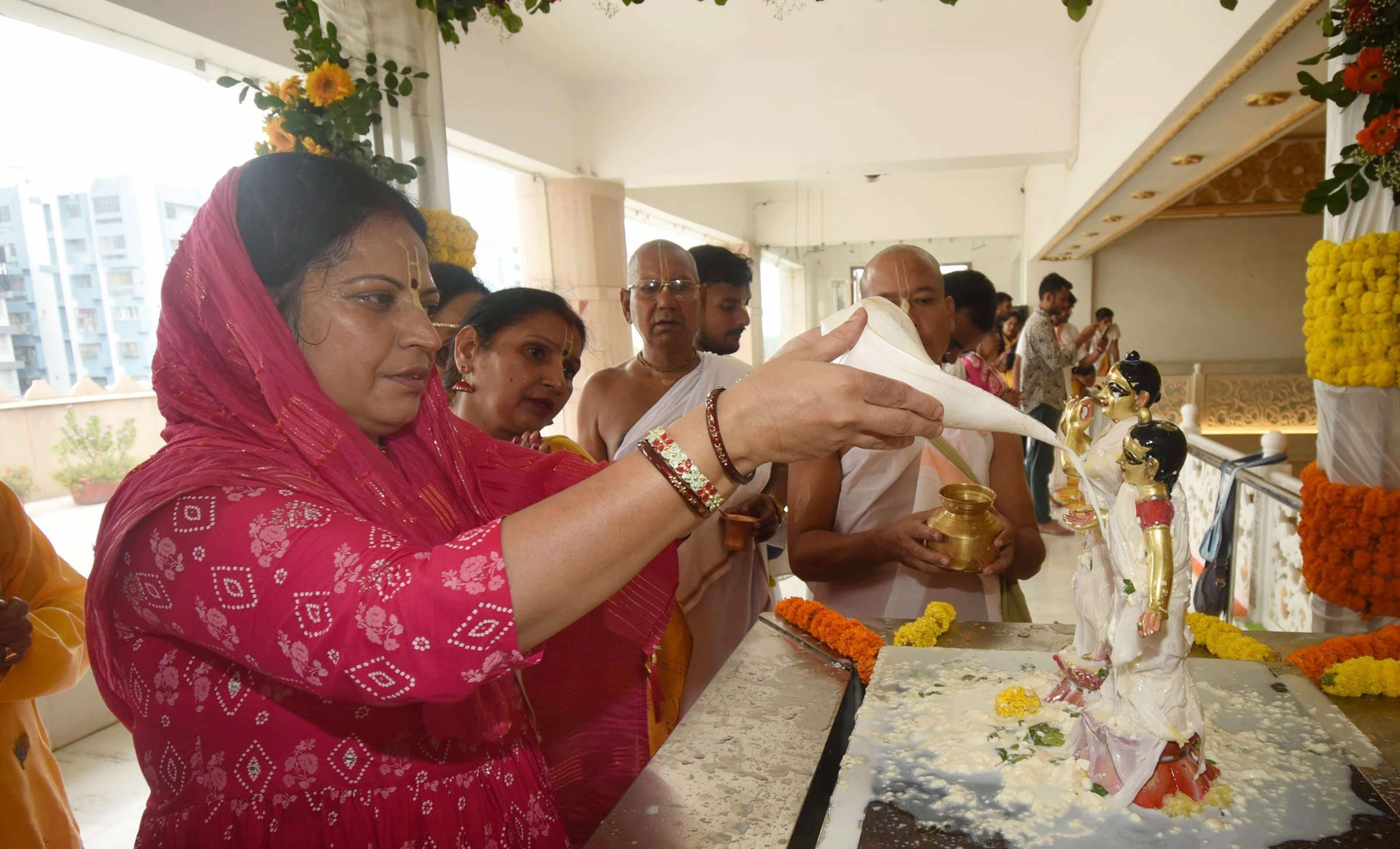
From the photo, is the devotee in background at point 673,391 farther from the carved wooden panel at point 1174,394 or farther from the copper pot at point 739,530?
the carved wooden panel at point 1174,394

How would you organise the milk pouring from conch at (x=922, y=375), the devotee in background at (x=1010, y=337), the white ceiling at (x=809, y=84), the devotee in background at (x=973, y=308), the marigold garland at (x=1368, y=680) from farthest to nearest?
the devotee in background at (x=1010, y=337), the white ceiling at (x=809, y=84), the devotee in background at (x=973, y=308), the marigold garland at (x=1368, y=680), the milk pouring from conch at (x=922, y=375)

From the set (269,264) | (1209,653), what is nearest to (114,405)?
(269,264)

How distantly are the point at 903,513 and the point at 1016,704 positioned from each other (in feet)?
3.48

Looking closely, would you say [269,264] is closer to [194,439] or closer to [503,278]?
[194,439]

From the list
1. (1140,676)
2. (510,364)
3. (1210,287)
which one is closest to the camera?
(1140,676)

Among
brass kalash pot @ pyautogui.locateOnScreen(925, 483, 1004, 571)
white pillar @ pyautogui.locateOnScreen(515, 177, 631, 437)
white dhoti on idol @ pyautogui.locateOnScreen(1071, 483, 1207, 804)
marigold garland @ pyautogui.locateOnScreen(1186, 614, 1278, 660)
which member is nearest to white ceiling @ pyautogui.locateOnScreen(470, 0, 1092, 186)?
white pillar @ pyautogui.locateOnScreen(515, 177, 631, 437)

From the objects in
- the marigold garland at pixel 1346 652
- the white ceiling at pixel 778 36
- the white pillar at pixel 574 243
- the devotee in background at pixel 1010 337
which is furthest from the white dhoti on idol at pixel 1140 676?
the devotee in background at pixel 1010 337

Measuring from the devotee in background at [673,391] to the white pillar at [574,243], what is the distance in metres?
3.67

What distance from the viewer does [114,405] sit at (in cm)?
385

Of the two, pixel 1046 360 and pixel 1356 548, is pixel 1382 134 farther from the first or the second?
pixel 1046 360

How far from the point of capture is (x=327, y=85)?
2.57m

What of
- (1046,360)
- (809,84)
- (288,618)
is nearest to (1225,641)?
(288,618)

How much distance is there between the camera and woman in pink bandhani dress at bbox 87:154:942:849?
90 centimetres

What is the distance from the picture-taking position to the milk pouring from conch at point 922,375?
1.10 meters
